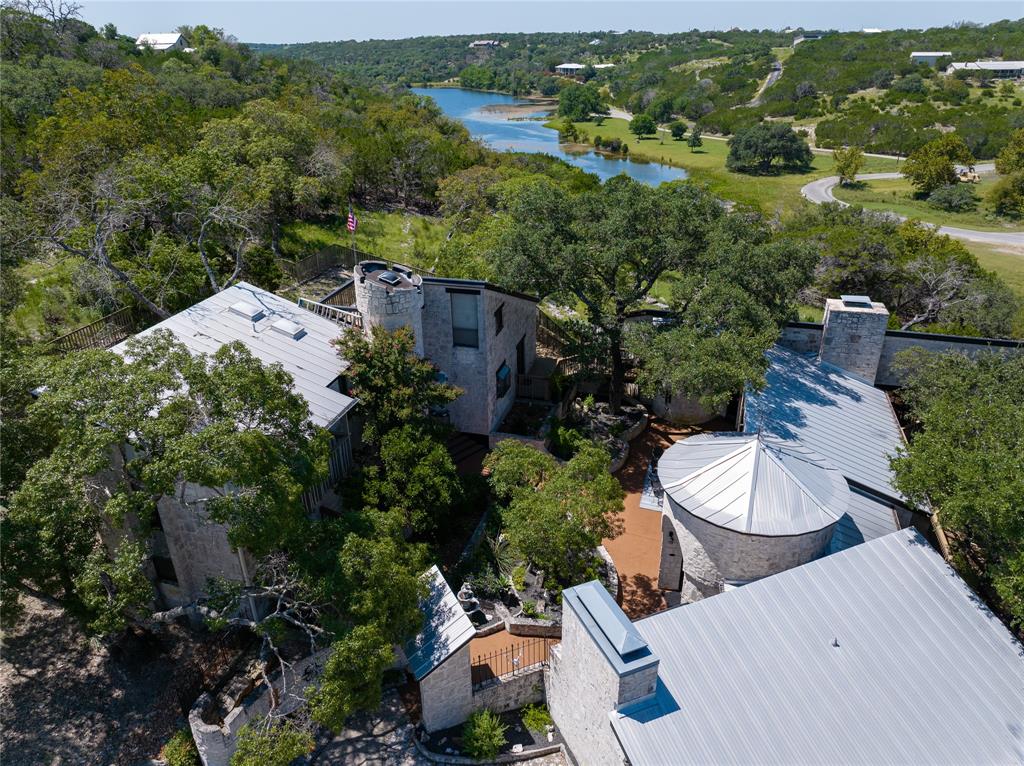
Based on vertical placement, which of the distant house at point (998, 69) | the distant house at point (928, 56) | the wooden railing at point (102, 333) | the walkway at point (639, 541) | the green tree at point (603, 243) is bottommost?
the walkway at point (639, 541)

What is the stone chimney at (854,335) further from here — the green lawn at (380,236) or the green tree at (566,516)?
the green lawn at (380,236)

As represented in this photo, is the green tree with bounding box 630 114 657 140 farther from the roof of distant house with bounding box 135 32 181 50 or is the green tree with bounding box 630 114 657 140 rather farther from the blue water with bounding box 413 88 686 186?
the roof of distant house with bounding box 135 32 181 50

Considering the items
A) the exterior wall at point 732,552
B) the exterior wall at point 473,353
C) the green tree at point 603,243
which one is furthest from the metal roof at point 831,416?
the exterior wall at point 473,353

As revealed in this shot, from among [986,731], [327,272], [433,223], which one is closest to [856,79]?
[433,223]

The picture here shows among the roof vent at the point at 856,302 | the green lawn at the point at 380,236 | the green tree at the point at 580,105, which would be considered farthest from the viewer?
the green tree at the point at 580,105

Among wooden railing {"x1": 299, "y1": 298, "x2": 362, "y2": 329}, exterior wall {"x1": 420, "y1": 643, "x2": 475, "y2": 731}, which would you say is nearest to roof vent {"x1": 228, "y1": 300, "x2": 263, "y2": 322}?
wooden railing {"x1": 299, "y1": 298, "x2": 362, "y2": 329}

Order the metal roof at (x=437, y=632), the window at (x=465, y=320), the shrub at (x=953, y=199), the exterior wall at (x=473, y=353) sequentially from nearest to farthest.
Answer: the metal roof at (x=437, y=632), the window at (x=465, y=320), the exterior wall at (x=473, y=353), the shrub at (x=953, y=199)

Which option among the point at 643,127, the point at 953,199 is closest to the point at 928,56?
the point at 643,127

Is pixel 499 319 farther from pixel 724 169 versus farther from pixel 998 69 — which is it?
pixel 998 69

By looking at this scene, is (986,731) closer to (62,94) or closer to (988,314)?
(988,314)
